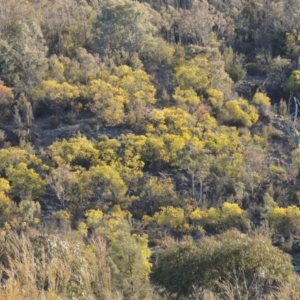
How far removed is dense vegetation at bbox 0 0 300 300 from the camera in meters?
14.5

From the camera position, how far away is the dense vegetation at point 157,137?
14502mm

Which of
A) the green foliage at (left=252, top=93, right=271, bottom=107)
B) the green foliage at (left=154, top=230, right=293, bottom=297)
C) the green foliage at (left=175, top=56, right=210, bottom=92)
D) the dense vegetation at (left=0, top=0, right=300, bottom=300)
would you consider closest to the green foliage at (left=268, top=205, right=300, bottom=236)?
the dense vegetation at (left=0, top=0, right=300, bottom=300)

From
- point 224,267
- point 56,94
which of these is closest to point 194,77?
point 56,94

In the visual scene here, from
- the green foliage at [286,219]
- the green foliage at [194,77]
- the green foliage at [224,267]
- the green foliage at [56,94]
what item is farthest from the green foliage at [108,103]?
the green foliage at [224,267]

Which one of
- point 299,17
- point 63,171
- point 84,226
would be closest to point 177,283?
point 84,226

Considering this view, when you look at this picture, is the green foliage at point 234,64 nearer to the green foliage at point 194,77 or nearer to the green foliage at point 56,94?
the green foliage at point 194,77

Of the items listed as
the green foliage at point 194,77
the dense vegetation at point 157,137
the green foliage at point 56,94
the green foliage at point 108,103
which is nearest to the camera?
the dense vegetation at point 157,137

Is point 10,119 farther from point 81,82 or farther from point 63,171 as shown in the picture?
point 63,171

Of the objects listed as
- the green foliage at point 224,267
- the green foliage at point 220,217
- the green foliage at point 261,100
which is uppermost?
the green foliage at point 224,267

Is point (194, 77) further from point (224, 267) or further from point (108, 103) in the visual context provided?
point (224, 267)

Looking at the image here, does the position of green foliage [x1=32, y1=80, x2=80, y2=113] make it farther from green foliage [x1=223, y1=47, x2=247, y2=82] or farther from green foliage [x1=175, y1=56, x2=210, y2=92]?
green foliage [x1=223, y1=47, x2=247, y2=82]

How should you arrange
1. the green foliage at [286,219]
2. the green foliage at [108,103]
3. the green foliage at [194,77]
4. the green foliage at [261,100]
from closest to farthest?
the green foliage at [286,219], the green foliage at [108,103], the green foliage at [261,100], the green foliage at [194,77]

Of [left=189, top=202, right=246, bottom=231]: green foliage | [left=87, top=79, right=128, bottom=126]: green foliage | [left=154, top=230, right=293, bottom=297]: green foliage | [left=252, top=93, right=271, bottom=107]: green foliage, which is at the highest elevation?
[left=154, top=230, right=293, bottom=297]: green foliage

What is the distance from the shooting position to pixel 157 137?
79.4 feet
